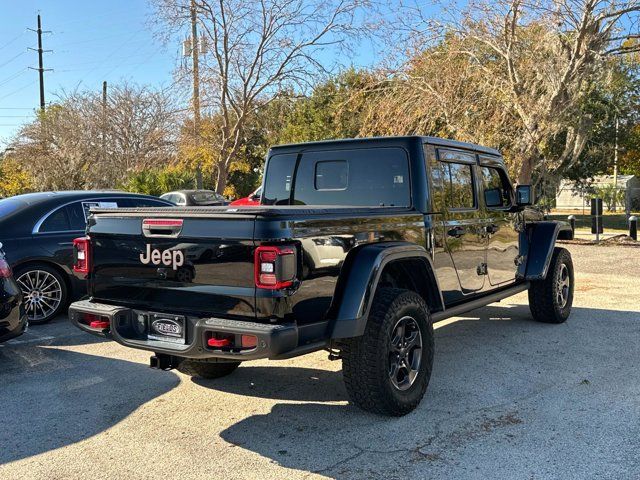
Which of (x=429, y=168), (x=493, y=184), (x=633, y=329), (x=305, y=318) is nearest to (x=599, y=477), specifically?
(x=305, y=318)

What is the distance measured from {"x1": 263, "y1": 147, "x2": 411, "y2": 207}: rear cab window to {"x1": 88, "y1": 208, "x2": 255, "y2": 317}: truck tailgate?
1.72 metres

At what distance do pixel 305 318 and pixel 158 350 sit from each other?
940mm

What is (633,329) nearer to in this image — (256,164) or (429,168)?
(429,168)

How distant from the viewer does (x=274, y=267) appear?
11.1ft

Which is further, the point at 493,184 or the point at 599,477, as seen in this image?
the point at 493,184

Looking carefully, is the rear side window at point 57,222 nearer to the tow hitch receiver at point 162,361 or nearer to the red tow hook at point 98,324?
the red tow hook at point 98,324

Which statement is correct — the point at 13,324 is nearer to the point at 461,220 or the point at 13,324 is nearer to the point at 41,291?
the point at 41,291

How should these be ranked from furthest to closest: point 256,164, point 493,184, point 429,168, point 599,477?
point 256,164, point 493,184, point 429,168, point 599,477

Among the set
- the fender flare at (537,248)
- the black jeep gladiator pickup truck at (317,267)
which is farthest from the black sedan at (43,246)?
the fender flare at (537,248)

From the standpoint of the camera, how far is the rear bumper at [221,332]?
335cm

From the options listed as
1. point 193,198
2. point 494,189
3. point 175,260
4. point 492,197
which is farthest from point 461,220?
point 193,198

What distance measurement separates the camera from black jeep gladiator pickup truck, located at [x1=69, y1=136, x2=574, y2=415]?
11.4ft

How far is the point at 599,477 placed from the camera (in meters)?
3.28

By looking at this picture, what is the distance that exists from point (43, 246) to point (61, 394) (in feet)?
9.32
